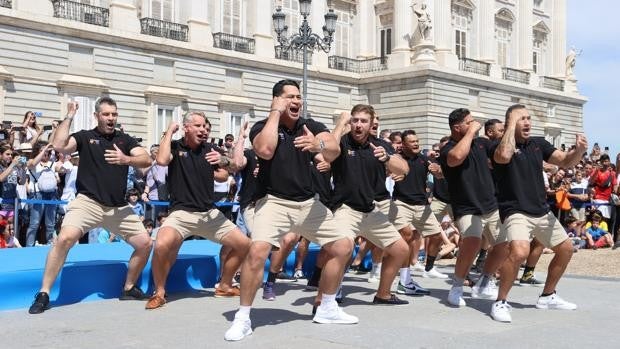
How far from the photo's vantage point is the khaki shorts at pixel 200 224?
301 inches

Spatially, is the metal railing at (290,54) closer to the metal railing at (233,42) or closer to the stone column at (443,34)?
the metal railing at (233,42)

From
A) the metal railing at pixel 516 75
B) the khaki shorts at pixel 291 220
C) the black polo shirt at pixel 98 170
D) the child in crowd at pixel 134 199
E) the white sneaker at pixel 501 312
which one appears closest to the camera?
the khaki shorts at pixel 291 220

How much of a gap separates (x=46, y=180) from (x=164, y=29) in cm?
1909

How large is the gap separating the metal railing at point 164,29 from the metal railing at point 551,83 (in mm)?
23990

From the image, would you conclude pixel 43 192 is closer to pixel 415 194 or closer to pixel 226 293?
pixel 226 293

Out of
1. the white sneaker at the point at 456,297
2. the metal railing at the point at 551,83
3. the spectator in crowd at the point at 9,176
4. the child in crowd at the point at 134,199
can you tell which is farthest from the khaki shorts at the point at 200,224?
the metal railing at the point at 551,83

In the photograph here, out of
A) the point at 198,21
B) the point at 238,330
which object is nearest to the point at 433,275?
the point at 238,330

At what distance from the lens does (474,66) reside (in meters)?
41.4

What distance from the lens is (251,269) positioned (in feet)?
20.3

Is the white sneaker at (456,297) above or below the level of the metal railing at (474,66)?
below

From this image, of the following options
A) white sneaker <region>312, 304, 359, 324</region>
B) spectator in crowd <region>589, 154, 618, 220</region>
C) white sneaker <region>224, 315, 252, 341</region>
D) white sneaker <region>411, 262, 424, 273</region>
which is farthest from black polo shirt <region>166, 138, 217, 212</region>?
spectator in crowd <region>589, 154, 618, 220</region>

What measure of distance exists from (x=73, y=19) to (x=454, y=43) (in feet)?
69.8

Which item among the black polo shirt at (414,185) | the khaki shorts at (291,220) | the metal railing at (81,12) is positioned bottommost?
the khaki shorts at (291,220)

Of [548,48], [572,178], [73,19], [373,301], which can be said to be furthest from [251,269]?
[548,48]
